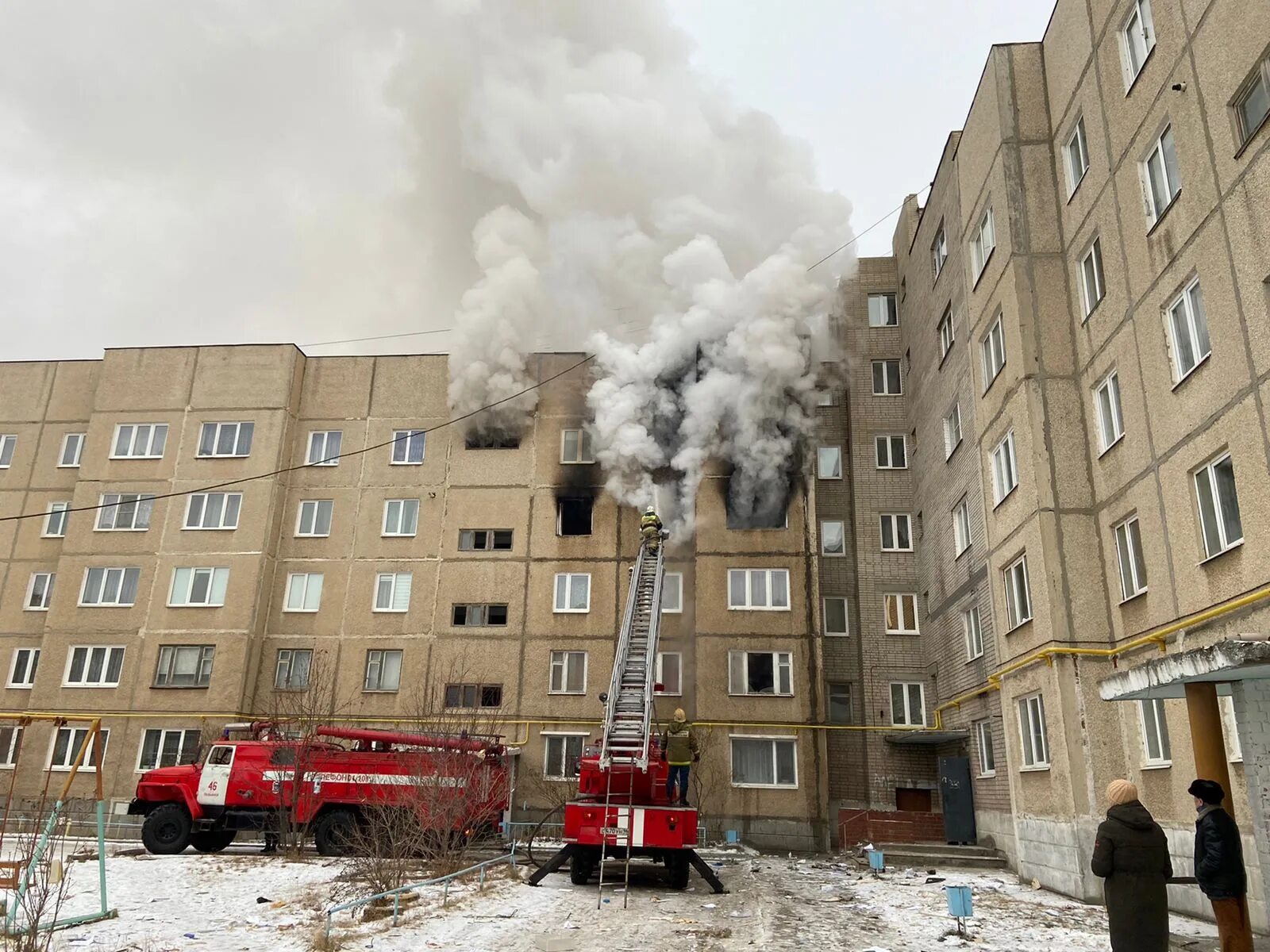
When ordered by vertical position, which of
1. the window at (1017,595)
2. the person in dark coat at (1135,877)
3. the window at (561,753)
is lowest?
the person in dark coat at (1135,877)

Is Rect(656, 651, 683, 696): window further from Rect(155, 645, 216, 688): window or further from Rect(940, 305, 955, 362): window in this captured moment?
Rect(155, 645, 216, 688): window

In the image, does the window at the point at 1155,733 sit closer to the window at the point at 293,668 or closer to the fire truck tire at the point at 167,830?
the fire truck tire at the point at 167,830

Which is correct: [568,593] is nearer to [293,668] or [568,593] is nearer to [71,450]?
[293,668]

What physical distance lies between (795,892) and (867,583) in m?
12.1

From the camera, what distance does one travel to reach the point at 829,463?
25.8 m

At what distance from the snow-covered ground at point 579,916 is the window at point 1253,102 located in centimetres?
937

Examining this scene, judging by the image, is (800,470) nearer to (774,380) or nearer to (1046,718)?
(774,380)

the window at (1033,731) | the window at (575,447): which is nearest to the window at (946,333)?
the window at (1033,731)

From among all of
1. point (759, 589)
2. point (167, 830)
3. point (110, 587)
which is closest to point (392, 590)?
point (110, 587)

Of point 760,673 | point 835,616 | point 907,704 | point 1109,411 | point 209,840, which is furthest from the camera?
point 835,616

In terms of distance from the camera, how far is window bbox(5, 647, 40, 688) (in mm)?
26109

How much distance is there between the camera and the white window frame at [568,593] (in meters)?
24.2

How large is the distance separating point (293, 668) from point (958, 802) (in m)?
17.2

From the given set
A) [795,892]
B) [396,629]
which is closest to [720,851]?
[795,892]
